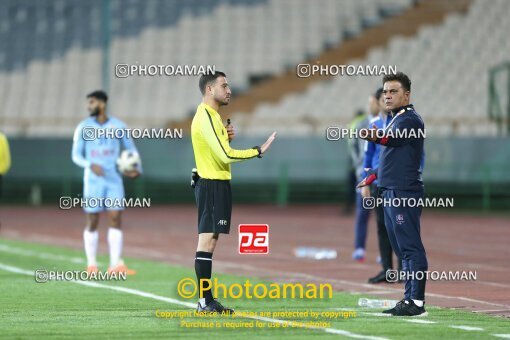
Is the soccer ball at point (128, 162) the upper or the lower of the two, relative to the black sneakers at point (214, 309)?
upper

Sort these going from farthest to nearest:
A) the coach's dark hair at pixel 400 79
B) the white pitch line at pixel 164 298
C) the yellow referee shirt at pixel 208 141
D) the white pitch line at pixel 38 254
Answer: the white pitch line at pixel 38 254 → the coach's dark hair at pixel 400 79 → the yellow referee shirt at pixel 208 141 → the white pitch line at pixel 164 298

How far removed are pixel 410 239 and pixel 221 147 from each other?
2030 mm

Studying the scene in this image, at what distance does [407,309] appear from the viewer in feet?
36.0

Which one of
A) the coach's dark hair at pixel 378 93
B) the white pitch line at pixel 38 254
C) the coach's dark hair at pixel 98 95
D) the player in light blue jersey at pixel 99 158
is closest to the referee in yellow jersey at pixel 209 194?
the coach's dark hair at pixel 378 93

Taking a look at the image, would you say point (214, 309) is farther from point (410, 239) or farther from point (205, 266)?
point (410, 239)

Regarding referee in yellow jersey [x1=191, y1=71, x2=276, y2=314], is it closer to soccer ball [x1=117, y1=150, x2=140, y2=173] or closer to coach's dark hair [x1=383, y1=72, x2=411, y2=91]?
coach's dark hair [x1=383, y1=72, x2=411, y2=91]

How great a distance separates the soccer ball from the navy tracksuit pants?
570 cm

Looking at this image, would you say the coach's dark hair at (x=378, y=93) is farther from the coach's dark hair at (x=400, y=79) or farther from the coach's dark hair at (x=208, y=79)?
the coach's dark hair at (x=208, y=79)

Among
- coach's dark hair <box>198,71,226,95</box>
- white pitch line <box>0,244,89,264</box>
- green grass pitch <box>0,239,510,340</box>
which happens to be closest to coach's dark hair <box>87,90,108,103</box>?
green grass pitch <box>0,239,510,340</box>

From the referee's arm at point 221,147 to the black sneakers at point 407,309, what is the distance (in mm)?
2020

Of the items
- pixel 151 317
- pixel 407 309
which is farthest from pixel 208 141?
pixel 407 309

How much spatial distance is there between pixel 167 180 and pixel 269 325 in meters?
27.4

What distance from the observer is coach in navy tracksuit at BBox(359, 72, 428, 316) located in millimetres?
11000

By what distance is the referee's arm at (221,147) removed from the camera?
10773 millimetres
